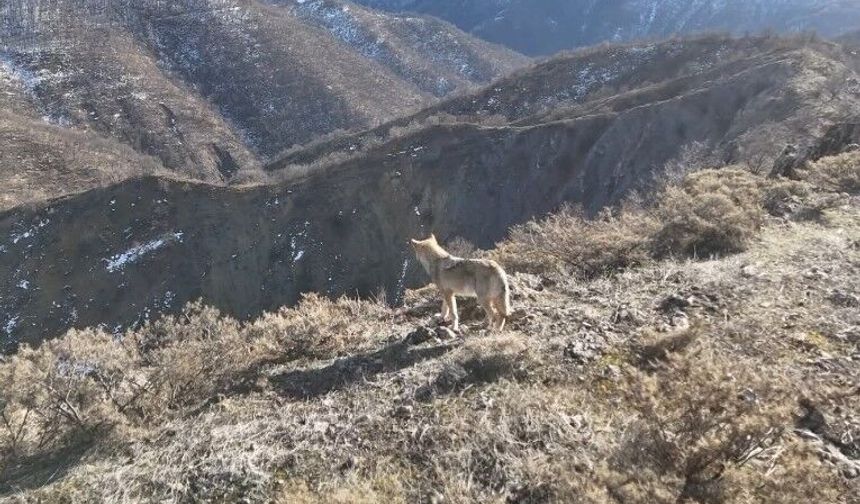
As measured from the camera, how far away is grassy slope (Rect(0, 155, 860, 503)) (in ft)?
10.7

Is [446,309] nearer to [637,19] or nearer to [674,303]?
[674,303]

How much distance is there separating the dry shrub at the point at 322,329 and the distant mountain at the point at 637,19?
12947 centimetres

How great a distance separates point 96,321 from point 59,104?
4954 cm

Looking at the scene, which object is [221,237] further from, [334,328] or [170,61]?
[170,61]

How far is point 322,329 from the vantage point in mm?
6594

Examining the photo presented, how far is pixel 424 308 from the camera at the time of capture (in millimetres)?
7453

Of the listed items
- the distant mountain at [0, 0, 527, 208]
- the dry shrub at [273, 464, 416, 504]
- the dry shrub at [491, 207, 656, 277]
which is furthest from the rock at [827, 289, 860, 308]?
the distant mountain at [0, 0, 527, 208]

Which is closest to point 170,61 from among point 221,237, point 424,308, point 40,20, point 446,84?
point 40,20

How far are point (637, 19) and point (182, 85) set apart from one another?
12714 cm

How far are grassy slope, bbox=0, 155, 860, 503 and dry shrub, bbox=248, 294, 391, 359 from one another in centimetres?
3

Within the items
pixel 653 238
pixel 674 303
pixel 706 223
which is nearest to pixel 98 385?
pixel 674 303

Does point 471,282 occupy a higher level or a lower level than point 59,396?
higher

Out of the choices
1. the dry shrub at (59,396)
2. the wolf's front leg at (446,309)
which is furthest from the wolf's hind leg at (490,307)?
the dry shrub at (59,396)

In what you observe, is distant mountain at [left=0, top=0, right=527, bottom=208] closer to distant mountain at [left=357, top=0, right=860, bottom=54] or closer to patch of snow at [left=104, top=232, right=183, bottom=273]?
patch of snow at [left=104, top=232, right=183, bottom=273]
